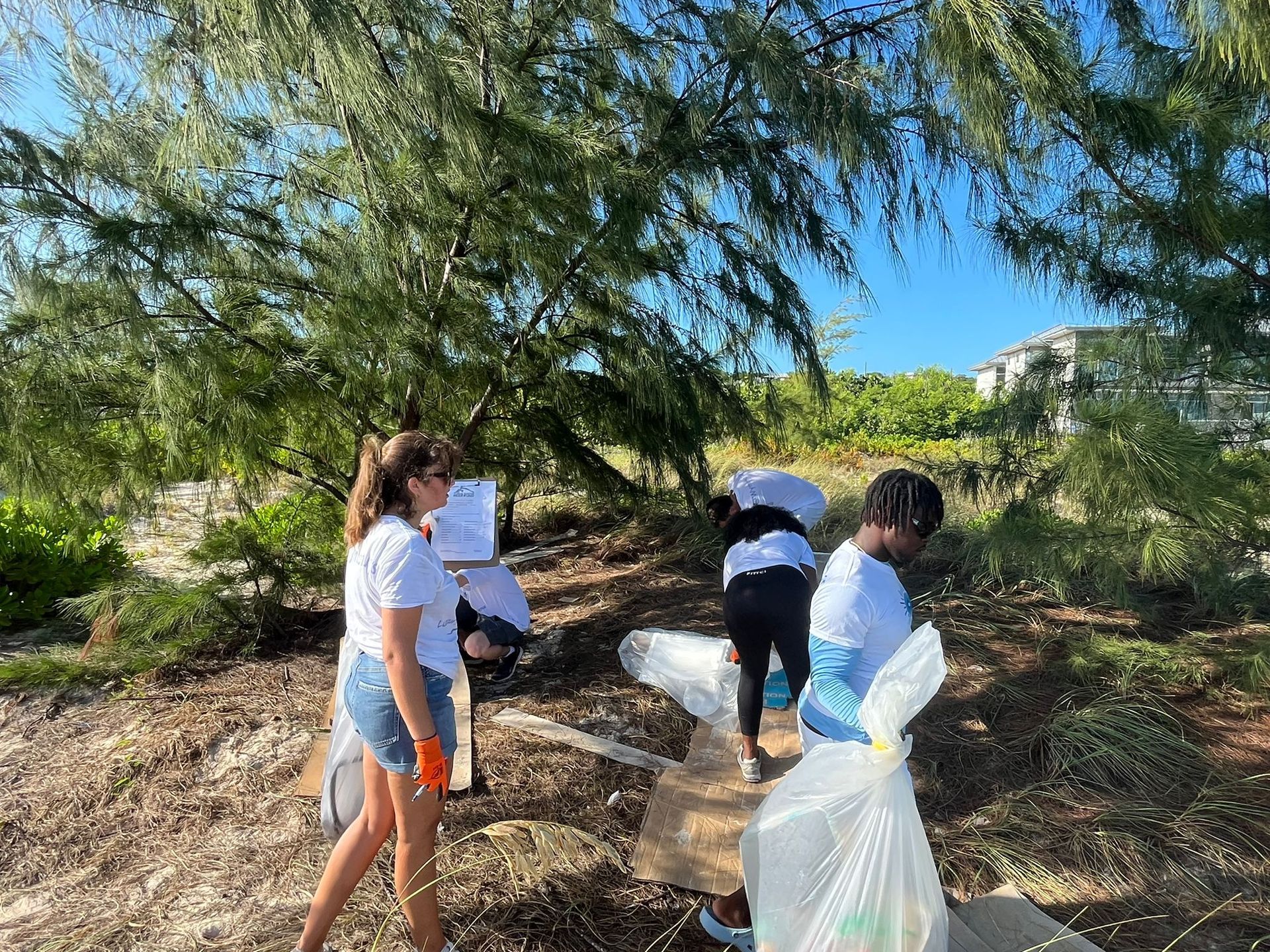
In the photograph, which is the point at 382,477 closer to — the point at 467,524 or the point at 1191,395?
the point at 467,524

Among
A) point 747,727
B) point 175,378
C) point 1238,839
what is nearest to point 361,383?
point 175,378

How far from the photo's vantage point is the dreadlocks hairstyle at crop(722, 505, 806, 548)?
2834mm

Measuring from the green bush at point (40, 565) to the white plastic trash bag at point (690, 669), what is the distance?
3.39 meters

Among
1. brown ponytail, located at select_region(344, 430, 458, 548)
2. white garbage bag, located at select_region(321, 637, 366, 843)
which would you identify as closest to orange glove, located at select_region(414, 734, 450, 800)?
white garbage bag, located at select_region(321, 637, 366, 843)

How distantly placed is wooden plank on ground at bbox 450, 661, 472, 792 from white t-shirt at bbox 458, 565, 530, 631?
14.6 inches

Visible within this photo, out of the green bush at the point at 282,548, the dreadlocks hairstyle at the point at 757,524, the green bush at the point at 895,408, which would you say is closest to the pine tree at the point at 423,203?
the green bush at the point at 282,548

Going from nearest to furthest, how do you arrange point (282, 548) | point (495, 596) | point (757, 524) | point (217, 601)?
point (757, 524), point (495, 596), point (217, 601), point (282, 548)

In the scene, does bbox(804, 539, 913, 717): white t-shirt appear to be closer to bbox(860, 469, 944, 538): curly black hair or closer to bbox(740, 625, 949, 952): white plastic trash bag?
bbox(860, 469, 944, 538): curly black hair

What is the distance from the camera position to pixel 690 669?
3498 mm

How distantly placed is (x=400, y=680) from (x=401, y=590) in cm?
21

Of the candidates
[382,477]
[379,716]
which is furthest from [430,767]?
[382,477]

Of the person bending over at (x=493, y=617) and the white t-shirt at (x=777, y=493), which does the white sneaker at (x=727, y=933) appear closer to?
the white t-shirt at (x=777, y=493)

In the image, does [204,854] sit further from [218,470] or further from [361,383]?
[361,383]

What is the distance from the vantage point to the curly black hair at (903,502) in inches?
70.1
